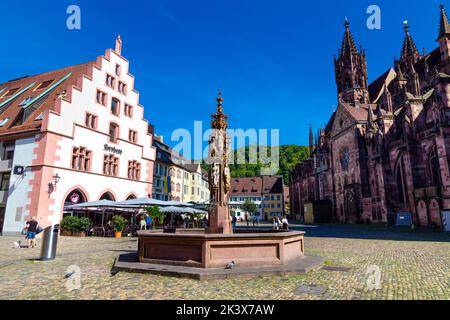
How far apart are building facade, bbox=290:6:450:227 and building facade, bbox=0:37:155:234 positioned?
30277 mm

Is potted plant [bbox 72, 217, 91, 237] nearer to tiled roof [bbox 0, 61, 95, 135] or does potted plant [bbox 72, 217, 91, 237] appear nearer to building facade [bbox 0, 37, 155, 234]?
building facade [bbox 0, 37, 155, 234]

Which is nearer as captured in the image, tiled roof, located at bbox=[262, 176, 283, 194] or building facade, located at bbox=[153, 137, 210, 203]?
building facade, located at bbox=[153, 137, 210, 203]

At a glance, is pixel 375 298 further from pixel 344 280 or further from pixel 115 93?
pixel 115 93

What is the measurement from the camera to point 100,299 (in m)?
5.59

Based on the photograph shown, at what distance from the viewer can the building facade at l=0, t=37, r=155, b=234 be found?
2383cm

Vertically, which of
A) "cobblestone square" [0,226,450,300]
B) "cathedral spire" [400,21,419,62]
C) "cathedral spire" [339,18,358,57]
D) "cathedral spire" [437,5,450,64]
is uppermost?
"cathedral spire" [339,18,358,57]

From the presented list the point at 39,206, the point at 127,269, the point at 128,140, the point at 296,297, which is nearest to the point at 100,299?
the point at 127,269

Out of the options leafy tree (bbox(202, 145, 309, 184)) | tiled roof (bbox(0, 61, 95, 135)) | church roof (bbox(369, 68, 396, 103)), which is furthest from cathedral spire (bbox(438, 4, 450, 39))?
leafy tree (bbox(202, 145, 309, 184))

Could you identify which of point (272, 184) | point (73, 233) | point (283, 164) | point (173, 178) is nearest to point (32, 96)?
point (73, 233)

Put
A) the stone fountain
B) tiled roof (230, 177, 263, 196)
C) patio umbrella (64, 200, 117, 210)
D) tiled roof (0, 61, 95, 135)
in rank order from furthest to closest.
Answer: tiled roof (230, 177, 263, 196) < tiled roof (0, 61, 95, 135) < patio umbrella (64, 200, 117, 210) < the stone fountain

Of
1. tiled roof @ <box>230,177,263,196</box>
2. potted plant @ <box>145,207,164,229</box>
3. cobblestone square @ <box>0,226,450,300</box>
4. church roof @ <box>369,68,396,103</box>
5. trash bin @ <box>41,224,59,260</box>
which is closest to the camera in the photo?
cobblestone square @ <box>0,226,450,300</box>

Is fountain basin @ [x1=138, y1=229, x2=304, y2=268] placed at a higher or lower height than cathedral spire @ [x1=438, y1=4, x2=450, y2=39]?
lower

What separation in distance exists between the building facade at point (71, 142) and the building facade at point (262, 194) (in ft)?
173

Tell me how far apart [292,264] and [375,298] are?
11.1ft
